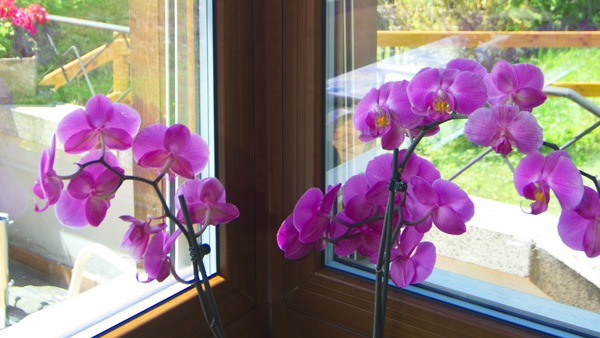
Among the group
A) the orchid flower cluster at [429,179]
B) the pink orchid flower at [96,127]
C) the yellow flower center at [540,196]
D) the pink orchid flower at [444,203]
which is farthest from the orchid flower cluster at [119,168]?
the yellow flower center at [540,196]

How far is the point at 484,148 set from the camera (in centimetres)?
98

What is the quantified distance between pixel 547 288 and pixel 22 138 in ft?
2.24

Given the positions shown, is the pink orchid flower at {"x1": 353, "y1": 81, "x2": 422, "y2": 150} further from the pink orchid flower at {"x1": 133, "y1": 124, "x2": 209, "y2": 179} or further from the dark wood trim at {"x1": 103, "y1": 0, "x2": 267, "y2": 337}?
the dark wood trim at {"x1": 103, "y1": 0, "x2": 267, "y2": 337}

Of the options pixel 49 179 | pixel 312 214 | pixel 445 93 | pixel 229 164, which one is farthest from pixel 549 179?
pixel 229 164

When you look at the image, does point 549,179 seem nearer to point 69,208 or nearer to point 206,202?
point 206,202

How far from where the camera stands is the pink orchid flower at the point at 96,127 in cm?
72

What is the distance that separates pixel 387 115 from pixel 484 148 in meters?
0.30

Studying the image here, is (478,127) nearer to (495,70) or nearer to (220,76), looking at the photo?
(495,70)

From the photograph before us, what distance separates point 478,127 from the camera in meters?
0.66

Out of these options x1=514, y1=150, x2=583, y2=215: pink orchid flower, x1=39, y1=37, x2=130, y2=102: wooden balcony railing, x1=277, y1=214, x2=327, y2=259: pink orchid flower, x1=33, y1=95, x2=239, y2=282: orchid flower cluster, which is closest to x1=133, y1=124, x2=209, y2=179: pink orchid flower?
x1=33, y1=95, x2=239, y2=282: orchid flower cluster

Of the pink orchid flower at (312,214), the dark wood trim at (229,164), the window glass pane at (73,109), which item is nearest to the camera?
the pink orchid flower at (312,214)

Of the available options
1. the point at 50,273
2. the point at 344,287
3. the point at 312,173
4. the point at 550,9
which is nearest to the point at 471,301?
the point at 344,287

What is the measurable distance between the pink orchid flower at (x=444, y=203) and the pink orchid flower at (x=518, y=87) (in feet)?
0.31

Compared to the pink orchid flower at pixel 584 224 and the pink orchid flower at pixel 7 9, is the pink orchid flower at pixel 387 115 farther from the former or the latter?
the pink orchid flower at pixel 7 9
